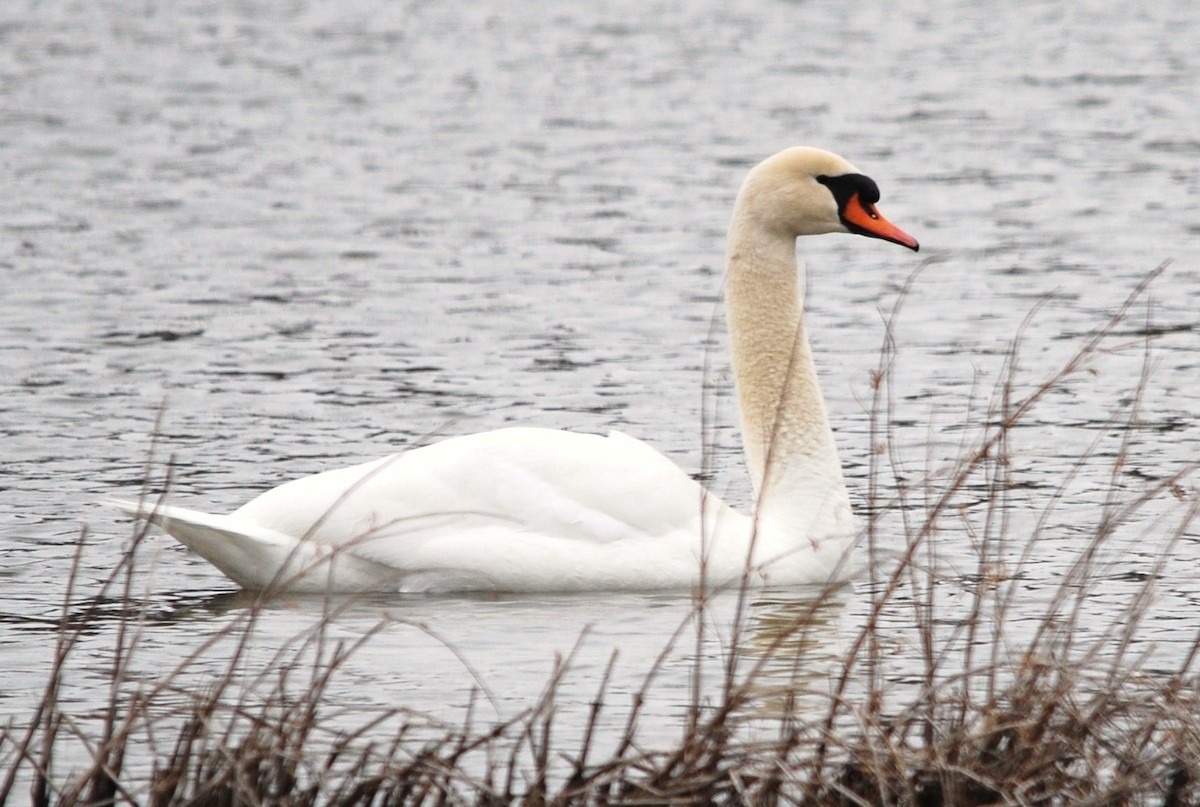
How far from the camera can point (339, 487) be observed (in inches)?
318

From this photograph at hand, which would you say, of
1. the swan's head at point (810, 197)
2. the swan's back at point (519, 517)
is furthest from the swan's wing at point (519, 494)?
the swan's head at point (810, 197)

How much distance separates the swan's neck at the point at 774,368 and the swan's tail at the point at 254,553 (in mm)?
1563

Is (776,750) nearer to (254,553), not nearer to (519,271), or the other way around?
(254,553)

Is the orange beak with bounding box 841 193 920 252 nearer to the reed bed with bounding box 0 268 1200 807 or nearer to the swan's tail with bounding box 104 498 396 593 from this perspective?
the swan's tail with bounding box 104 498 396 593

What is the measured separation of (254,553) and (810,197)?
8.25ft

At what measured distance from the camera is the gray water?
8.11 metres

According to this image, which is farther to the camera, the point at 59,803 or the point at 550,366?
the point at 550,366

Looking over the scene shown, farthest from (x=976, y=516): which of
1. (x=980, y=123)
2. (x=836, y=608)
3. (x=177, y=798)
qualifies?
(x=980, y=123)

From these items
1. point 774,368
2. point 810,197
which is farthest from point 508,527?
point 810,197

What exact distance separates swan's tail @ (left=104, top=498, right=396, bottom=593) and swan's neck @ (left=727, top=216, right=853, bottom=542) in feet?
5.13

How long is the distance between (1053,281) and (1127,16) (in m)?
17.2

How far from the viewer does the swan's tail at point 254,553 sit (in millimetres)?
7879

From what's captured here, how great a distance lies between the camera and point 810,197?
28.9 feet

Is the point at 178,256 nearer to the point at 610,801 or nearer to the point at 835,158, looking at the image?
the point at 835,158
